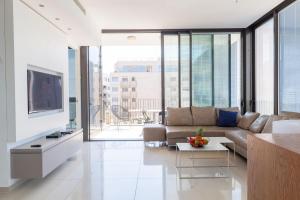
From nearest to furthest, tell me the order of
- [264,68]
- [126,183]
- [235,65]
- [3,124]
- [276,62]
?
[3,124]
[126,183]
[276,62]
[264,68]
[235,65]

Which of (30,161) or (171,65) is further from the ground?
(171,65)

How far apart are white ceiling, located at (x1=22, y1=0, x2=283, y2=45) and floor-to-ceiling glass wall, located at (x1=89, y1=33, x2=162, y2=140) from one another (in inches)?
32.3

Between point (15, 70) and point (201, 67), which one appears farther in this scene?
point (201, 67)

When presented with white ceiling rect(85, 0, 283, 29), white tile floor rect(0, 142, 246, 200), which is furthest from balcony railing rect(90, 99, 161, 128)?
white tile floor rect(0, 142, 246, 200)

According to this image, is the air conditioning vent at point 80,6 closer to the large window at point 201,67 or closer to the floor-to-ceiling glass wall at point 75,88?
the floor-to-ceiling glass wall at point 75,88

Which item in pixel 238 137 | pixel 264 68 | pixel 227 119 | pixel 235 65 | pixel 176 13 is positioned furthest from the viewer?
pixel 235 65

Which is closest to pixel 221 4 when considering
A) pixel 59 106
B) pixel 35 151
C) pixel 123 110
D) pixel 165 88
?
pixel 165 88

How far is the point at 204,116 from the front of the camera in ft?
19.9

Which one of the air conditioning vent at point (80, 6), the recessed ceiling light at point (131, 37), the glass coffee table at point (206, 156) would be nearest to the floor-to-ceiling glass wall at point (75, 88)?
the recessed ceiling light at point (131, 37)

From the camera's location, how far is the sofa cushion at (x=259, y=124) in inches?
187

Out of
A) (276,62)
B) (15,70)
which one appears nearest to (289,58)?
(276,62)

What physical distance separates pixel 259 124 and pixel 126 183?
285 cm

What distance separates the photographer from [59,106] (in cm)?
468

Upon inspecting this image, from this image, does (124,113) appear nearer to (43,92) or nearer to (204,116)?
(204,116)
